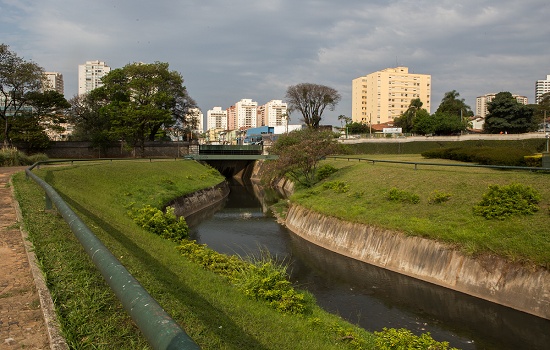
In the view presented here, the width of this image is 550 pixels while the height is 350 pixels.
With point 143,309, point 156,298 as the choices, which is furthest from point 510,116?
point 143,309

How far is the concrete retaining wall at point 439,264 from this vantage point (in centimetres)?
1333

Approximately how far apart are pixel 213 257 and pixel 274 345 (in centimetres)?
713

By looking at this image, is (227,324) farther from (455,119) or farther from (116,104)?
(455,119)

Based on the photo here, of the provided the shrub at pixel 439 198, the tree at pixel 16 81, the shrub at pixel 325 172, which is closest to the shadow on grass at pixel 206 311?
the shrub at pixel 439 198

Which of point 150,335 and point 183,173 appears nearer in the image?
point 150,335

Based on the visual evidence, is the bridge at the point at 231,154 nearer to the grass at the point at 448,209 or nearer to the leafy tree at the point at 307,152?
the leafy tree at the point at 307,152

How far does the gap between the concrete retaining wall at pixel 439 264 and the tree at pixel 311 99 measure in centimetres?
6855

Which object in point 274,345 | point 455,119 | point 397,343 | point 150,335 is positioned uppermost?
point 455,119

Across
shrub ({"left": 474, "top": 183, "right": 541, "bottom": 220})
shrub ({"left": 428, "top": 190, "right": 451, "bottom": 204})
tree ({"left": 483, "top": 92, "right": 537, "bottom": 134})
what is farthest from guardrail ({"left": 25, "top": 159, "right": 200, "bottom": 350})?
tree ({"left": 483, "top": 92, "right": 537, "bottom": 134})

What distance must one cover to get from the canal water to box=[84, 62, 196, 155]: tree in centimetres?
4127

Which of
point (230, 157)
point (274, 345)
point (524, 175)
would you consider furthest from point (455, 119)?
point (274, 345)

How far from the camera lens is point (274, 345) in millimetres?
6961

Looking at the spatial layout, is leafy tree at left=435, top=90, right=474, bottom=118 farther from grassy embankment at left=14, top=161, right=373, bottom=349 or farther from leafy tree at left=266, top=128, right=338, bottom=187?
grassy embankment at left=14, top=161, right=373, bottom=349

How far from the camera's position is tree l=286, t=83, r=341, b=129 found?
296ft
